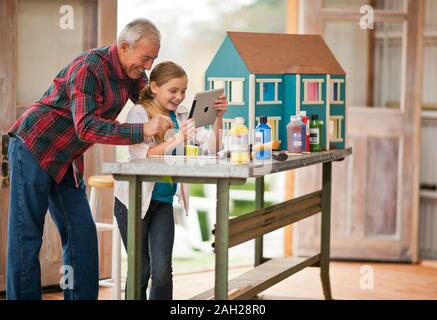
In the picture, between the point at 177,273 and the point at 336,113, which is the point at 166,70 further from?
the point at 177,273

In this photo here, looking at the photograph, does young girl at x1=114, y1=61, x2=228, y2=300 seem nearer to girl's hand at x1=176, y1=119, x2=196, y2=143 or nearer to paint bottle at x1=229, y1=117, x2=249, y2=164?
girl's hand at x1=176, y1=119, x2=196, y2=143

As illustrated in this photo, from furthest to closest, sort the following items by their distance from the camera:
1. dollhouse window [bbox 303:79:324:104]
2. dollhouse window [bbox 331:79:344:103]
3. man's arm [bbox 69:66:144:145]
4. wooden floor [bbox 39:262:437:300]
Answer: wooden floor [bbox 39:262:437:300], dollhouse window [bbox 331:79:344:103], dollhouse window [bbox 303:79:324:104], man's arm [bbox 69:66:144:145]

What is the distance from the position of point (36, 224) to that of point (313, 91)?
1.63m

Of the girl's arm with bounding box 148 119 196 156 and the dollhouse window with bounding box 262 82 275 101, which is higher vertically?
the dollhouse window with bounding box 262 82 275 101

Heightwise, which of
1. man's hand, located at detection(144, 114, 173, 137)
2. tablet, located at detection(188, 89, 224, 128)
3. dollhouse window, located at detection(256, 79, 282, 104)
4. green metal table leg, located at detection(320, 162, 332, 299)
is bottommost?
green metal table leg, located at detection(320, 162, 332, 299)

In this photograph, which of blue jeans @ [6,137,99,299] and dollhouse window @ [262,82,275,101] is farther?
dollhouse window @ [262,82,275,101]

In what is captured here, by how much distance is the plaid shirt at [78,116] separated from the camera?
3363 mm

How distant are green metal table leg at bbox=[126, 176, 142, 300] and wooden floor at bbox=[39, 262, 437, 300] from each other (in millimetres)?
1757

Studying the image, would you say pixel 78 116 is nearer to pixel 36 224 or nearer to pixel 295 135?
pixel 36 224

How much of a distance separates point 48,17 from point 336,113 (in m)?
1.73

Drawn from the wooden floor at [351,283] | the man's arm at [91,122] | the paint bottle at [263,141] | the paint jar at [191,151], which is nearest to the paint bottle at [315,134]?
the paint bottle at [263,141]

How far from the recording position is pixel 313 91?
4.44m

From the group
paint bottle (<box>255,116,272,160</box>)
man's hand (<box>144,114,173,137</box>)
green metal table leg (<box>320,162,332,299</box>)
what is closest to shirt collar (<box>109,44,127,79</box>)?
man's hand (<box>144,114,173,137</box>)

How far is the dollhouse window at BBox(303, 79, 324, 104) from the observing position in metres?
4.39
